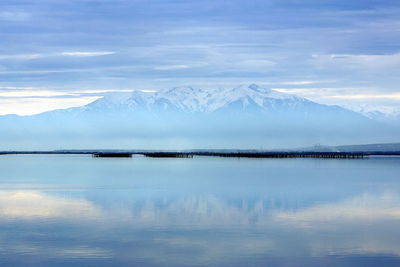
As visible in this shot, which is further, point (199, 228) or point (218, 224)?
point (218, 224)

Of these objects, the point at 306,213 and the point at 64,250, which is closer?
the point at 64,250

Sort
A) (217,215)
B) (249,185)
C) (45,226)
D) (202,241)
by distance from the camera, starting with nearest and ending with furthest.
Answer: (202,241) → (45,226) → (217,215) → (249,185)

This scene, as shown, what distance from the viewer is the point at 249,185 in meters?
57.6

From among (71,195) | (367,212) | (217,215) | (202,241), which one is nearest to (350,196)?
(367,212)

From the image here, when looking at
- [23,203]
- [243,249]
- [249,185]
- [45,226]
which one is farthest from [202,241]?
[249,185]

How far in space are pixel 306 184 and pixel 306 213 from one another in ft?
77.9

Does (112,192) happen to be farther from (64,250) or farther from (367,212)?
(64,250)

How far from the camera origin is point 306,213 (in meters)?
35.0

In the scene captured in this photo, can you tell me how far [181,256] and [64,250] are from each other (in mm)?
4129

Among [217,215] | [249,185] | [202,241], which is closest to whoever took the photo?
[202,241]

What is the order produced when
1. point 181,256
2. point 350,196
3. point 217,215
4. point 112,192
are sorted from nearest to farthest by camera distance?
point 181,256 < point 217,215 < point 350,196 < point 112,192

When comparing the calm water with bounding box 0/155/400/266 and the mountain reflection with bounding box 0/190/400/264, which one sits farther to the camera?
the mountain reflection with bounding box 0/190/400/264

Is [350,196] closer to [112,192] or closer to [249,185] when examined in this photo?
[249,185]

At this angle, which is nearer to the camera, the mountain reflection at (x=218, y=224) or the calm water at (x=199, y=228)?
the calm water at (x=199, y=228)
